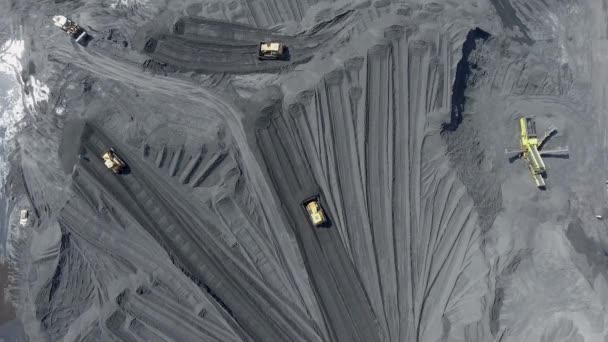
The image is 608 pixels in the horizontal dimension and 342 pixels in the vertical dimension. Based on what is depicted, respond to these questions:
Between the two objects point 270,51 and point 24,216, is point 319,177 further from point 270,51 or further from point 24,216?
point 24,216

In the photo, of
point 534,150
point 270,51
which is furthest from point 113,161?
point 534,150

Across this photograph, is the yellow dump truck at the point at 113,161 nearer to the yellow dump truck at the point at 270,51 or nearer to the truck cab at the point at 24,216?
the truck cab at the point at 24,216

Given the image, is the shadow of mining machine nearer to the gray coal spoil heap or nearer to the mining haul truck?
the gray coal spoil heap

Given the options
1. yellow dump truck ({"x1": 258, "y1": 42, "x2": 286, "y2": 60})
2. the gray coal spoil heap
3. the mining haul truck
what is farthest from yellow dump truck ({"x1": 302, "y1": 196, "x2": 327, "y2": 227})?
the mining haul truck

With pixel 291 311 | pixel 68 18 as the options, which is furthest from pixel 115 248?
pixel 68 18

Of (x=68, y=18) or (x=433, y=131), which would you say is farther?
(x=68, y=18)

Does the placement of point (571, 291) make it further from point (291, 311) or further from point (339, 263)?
point (291, 311)

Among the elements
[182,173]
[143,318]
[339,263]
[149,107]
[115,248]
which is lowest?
[143,318]

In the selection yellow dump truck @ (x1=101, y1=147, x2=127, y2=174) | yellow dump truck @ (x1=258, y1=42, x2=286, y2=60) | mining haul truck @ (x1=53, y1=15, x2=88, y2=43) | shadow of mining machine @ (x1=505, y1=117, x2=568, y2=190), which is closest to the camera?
shadow of mining machine @ (x1=505, y1=117, x2=568, y2=190)
